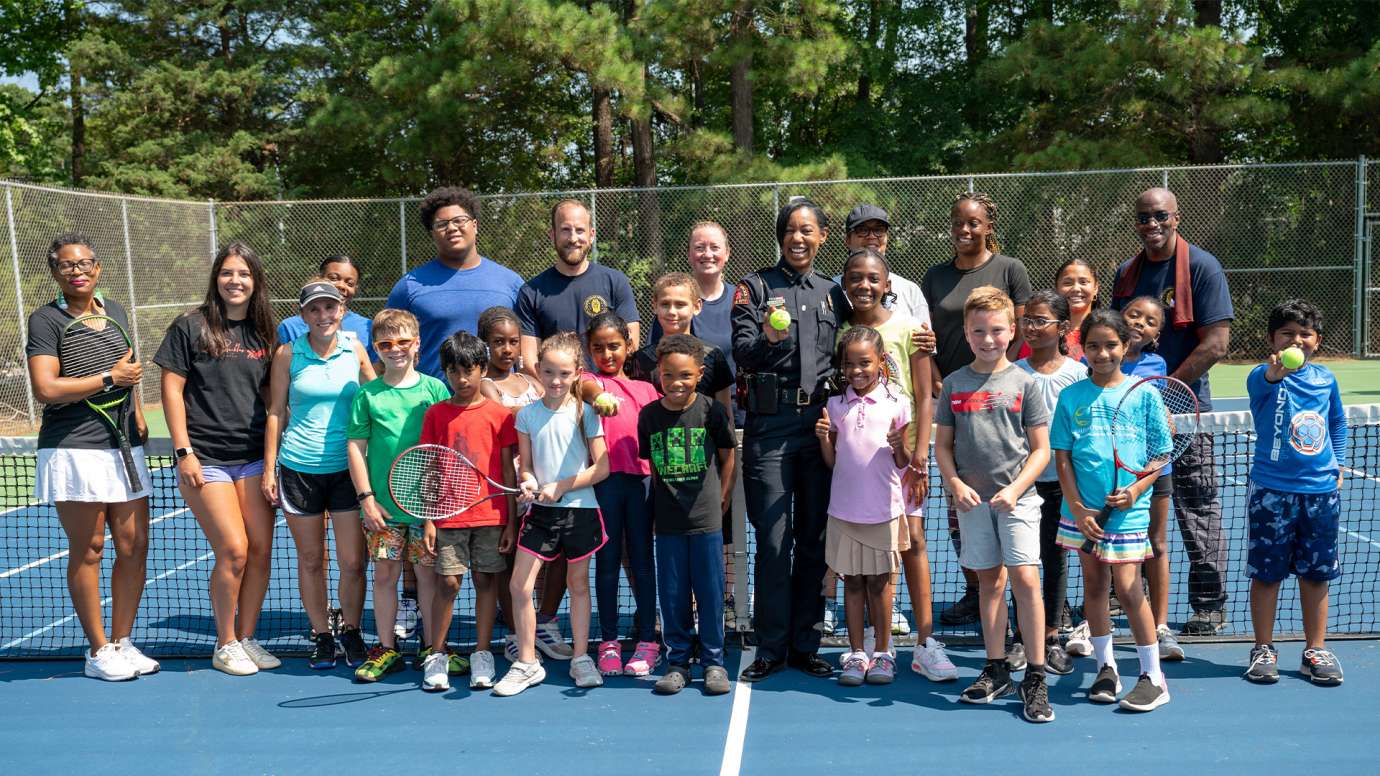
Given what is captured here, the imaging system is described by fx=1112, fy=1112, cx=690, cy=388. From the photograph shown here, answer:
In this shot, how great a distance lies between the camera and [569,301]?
195 inches

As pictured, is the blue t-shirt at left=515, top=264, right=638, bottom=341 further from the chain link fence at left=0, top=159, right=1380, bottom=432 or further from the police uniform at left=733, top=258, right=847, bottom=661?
the chain link fence at left=0, top=159, right=1380, bottom=432

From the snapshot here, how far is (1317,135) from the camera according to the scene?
18.2 meters

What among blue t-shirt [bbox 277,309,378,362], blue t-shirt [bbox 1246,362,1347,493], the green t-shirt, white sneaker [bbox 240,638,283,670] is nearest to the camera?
blue t-shirt [bbox 1246,362,1347,493]

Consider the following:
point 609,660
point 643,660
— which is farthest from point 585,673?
point 643,660

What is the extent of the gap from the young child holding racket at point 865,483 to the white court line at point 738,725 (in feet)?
1.36

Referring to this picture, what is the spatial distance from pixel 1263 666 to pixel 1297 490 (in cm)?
71

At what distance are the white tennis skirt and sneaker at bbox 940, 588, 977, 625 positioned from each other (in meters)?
3.66

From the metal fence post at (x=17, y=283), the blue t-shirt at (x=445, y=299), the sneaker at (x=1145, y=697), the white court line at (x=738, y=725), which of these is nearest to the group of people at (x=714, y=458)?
the sneaker at (x=1145, y=697)

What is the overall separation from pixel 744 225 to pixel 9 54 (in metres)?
16.3

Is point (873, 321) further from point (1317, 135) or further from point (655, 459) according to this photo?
point (1317, 135)

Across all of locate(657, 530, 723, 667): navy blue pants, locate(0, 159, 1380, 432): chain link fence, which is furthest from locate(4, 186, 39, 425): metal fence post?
locate(657, 530, 723, 667): navy blue pants

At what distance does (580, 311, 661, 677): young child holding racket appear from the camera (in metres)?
4.58

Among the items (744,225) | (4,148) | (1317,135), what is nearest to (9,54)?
(4,148)

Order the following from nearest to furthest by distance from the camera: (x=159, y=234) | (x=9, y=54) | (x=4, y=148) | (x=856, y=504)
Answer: (x=856, y=504) → (x=159, y=234) → (x=4, y=148) → (x=9, y=54)
